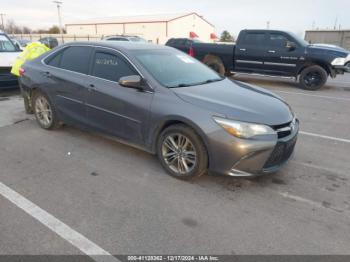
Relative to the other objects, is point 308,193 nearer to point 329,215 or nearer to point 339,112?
point 329,215

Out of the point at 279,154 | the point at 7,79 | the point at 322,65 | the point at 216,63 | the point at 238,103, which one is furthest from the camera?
the point at 216,63

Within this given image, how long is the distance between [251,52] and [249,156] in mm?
8590

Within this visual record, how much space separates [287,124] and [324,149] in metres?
1.73

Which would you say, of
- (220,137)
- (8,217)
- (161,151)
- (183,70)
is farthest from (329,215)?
(8,217)

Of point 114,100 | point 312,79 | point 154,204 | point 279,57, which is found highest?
point 279,57

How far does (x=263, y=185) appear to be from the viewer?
11.5ft

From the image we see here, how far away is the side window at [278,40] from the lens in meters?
10.3

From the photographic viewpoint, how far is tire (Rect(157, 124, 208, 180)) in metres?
3.35

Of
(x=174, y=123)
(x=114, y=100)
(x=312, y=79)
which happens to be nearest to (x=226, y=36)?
(x=312, y=79)

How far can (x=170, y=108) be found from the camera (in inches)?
136

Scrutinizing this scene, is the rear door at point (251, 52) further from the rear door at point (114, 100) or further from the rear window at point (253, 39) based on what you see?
the rear door at point (114, 100)

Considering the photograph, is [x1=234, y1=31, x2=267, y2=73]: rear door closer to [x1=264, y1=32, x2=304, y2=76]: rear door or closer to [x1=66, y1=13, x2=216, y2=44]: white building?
[x1=264, y1=32, x2=304, y2=76]: rear door

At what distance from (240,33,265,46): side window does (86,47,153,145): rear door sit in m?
7.95

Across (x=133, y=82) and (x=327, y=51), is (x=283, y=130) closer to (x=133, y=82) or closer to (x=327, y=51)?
(x=133, y=82)
